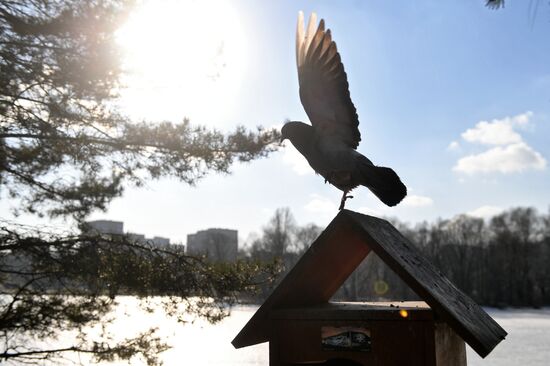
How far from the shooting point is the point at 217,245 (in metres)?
21.5

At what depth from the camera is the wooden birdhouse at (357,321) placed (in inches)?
92.4

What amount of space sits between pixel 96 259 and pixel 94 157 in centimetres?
162

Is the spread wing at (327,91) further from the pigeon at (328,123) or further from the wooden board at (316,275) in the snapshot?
the wooden board at (316,275)

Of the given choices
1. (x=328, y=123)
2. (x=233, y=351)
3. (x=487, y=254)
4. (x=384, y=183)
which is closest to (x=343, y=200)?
(x=384, y=183)

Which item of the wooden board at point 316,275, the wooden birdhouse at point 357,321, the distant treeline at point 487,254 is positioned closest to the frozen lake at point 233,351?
the wooden board at point 316,275

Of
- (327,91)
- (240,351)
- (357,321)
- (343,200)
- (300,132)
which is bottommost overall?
(240,351)

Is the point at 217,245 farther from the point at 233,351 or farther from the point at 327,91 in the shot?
the point at 327,91

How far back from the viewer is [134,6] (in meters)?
6.54

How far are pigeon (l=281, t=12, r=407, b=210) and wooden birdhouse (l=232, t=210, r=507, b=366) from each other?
31cm

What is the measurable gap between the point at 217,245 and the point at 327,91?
62.3 ft

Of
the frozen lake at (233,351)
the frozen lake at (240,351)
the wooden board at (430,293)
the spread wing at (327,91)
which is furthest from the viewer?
the frozen lake at (240,351)

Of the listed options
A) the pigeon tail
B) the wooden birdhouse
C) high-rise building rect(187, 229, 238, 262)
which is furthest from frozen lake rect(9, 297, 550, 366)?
the pigeon tail

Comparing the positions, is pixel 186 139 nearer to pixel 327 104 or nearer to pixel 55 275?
pixel 55 275

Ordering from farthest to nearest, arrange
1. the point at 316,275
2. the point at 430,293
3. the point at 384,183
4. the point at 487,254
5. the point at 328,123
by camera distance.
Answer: the point at 487,254, the point at 328,123, the point at 316,275, the point at 384,183, the point at 430,293
